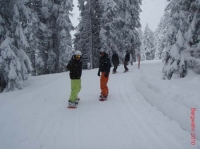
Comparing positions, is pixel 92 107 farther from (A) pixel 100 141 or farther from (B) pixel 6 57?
(B) pixel 6 57

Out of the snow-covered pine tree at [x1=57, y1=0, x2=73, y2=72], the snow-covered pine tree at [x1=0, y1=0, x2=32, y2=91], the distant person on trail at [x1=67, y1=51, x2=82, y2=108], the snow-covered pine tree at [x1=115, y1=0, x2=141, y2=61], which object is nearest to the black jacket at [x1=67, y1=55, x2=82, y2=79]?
the distant person on trail at [x1=67, y1=51, x2=82, y2=108]

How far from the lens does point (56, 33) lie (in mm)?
23484

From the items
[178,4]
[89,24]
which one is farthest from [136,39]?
[178,4]

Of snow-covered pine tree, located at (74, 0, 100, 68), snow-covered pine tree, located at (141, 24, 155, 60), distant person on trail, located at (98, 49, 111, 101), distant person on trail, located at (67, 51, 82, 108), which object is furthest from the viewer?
snow-covered pine tree, located at (141, 24, 155, 60)

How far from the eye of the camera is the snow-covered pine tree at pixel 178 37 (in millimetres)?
11438

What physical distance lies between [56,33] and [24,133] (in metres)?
20.2

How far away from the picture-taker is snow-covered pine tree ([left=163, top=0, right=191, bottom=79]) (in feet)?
37.5

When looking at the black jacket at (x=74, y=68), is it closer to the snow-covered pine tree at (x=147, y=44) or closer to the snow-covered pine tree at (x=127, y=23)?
the snow-covered pine tree at (x=127, y=23)

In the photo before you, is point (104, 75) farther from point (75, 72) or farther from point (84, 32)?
point (84, 32)

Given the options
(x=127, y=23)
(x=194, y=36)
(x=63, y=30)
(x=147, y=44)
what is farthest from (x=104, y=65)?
(x=147, y=44)

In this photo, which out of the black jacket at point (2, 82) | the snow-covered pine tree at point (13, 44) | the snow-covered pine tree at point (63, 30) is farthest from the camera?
the snow-covered pine tree at point (63, 30)

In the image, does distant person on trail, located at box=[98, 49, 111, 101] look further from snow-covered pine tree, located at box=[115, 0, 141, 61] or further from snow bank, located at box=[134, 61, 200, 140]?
snow-covered pine tree, located at box=[115, 0, 141, 61]

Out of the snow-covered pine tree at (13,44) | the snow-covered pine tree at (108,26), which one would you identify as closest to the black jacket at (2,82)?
the snow-covered pine tree at (13,44)

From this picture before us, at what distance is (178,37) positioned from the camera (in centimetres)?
1147
